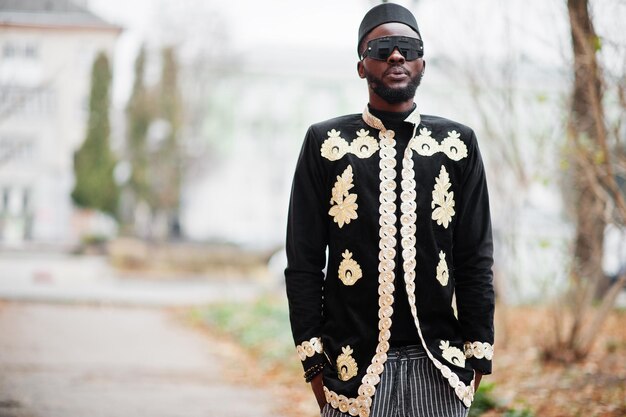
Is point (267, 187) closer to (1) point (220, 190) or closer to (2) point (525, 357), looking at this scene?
(1) point (220, 190)

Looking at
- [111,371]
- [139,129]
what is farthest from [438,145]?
[139,129]

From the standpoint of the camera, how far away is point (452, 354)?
2812mm

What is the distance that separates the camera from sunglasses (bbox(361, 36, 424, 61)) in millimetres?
2934

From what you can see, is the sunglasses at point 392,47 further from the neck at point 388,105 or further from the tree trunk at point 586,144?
the tree trunk at point 586,144

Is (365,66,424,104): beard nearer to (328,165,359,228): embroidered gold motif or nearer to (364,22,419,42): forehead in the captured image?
(364,22,419,42): forehead

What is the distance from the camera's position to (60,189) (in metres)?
45.0

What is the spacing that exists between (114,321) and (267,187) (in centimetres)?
4092

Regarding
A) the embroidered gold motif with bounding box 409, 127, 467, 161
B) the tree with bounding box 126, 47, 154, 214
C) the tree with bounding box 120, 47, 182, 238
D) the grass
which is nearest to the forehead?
the embroidered gold motif with bounding box 409, 127, 467, 161

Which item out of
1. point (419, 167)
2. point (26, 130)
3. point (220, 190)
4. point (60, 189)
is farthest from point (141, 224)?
point (419, 167)

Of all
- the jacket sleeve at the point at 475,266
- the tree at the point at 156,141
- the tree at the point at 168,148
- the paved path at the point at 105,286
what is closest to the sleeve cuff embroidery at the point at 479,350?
the jacket sleeve at the point at 475,266

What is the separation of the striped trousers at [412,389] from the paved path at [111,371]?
14.2 ft

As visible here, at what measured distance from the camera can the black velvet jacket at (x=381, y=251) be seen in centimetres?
281

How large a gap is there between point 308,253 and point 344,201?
0.23 metres

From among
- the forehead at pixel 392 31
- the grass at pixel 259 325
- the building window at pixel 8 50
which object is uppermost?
the building window at pixel 8 50
